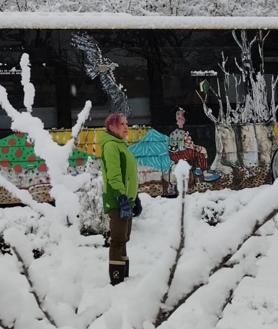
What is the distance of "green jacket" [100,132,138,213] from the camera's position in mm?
4754

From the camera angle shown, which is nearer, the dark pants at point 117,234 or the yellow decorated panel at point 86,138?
the dark pants at point 117,234

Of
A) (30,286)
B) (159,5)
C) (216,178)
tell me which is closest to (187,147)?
(216,178)

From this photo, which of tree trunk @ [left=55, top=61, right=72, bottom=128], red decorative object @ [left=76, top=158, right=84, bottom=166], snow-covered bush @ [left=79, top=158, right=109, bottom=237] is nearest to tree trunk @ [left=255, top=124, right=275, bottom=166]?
red decorative object @ [left=76, top=158, right=84, bottom=166]

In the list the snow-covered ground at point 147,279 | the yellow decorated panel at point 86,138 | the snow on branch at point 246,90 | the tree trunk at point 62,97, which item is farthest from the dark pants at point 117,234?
the snow on branch at point 246,90

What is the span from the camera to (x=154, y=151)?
8594 millimetres

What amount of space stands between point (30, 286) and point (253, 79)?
8.25m

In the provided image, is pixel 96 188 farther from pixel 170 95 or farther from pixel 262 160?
pixel 262 160

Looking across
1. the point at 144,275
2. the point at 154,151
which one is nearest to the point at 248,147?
the point at 154,151

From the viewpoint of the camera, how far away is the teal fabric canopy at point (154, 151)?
336 inches

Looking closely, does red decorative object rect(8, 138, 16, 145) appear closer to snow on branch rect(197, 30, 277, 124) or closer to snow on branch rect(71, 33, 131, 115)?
snow on branch rect(71, 33, 131, 115)

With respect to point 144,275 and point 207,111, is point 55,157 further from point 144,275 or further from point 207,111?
point 207,111

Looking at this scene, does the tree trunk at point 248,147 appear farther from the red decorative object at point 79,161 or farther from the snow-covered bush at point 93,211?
the snow-covered bush at point 93,211

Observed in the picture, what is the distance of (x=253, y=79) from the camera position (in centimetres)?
915

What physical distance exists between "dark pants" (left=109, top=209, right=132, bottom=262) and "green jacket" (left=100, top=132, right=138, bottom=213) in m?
0.09
